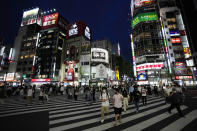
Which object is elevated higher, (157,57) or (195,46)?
(157,57)

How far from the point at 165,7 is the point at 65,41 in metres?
60.6

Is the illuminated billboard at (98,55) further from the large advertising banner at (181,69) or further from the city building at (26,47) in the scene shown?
the city building at (26,47)

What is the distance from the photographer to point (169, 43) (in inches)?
1724

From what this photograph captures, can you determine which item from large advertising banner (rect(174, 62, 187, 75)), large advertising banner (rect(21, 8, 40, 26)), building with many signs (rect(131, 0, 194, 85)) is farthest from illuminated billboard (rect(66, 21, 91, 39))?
large advertising banner (rect(174, 62, 187, 75))

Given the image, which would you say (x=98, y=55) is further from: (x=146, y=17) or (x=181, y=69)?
(x=181, y=69)

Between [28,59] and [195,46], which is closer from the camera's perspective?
[195,46]

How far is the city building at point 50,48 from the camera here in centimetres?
6619

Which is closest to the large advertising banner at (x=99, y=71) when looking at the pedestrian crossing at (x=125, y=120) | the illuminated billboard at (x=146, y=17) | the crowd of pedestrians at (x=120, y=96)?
the crowd of pedestrians at (x=120, y=96)

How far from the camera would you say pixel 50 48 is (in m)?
69.9

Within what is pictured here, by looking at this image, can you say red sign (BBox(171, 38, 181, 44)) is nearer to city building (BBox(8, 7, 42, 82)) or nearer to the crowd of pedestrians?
the crowd of pedestrians

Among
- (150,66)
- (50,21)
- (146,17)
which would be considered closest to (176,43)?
(150,66)

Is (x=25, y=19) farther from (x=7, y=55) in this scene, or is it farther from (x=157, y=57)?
(x=157, y=57)

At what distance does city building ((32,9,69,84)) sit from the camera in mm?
66188

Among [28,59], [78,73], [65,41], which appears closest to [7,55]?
[28,59]
